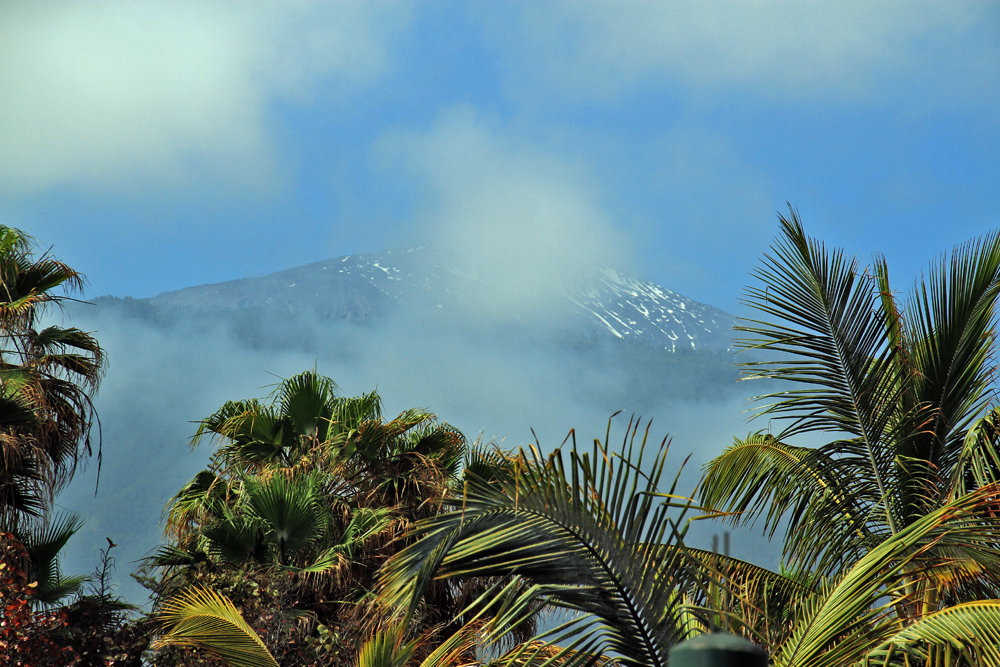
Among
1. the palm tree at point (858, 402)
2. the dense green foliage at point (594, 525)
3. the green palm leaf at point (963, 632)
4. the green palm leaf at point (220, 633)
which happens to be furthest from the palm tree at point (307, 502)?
the green palm leaf at point (963, 632)

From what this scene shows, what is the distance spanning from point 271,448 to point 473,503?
765 centimetres

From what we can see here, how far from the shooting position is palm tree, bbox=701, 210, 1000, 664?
22.7ft

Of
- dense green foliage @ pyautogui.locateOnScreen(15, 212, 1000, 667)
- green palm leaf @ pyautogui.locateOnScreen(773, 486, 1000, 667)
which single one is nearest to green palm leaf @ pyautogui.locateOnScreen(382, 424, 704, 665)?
dense green foliage @ pyautogui.locateOnScreen(15, 212, 1000, 667)

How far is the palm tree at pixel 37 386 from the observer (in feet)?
32.6

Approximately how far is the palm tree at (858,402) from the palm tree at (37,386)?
7086mm

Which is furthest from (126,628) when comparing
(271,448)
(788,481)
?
(788,481)

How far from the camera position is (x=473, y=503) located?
14.2 ft

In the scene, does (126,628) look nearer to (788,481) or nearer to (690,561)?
(788,481)

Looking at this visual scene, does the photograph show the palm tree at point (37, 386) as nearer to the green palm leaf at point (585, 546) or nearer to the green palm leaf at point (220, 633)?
the green palm leaf at point (220, 633)

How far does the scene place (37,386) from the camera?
995 centimetres

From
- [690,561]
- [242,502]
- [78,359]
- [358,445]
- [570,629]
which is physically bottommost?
[570,629]

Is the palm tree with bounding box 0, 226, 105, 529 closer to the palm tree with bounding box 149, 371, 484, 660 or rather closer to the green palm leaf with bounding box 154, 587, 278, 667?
the palm tree with bounding box 149, 371, 484, 660

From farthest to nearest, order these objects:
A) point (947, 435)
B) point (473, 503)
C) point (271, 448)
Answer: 1. point (271, 448)
2. point (947, 435)
3. point (473, 503)

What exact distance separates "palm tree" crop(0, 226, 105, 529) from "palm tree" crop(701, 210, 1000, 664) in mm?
7086
